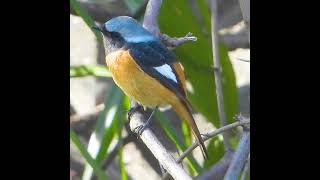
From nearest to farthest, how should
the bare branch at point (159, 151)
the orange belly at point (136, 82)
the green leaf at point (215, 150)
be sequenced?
the bare branch at point (159, 151) → the orange belly at point (136, 82) → the green leaf at point (215, 150)

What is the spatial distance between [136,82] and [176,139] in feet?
0.90

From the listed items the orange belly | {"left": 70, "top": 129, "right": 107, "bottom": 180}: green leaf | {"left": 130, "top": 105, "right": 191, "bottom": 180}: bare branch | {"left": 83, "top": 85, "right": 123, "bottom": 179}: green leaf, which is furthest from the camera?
{"left": 83, "top": 85, "right": 123, "bottom": 179}: green leaf

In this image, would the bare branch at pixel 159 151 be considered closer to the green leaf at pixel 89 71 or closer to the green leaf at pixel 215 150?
the green leaf at pixel 215 150

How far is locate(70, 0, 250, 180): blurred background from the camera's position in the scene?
4.07 ft

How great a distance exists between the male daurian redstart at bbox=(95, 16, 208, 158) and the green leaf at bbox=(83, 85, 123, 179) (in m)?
0.42

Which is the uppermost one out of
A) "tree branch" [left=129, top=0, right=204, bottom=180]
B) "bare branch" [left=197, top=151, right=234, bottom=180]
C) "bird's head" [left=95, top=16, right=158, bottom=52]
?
"bird's head" [left=95, top=16, right=158, bottom=52]

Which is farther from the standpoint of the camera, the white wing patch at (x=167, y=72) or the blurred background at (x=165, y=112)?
the blurred background at (x=165, y=112)

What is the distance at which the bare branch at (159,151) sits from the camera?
0.97 m

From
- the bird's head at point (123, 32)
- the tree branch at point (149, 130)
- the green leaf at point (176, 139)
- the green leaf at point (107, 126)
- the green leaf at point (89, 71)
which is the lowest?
the green leaf at point (107, 126)

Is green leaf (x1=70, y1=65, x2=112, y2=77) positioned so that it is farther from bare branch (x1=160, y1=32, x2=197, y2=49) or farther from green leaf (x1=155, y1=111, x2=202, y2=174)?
bare branch (x1=160, y1=32, x2=197, y2=49)

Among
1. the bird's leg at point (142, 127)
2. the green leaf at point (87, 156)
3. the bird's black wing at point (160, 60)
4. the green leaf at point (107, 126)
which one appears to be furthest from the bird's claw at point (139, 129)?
the green leaf at point (107, 126)

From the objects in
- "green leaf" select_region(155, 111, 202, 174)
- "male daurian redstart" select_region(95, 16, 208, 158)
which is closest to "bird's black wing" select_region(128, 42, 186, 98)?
"male daurian redstart" select_region(95, 16, 208, 158)
